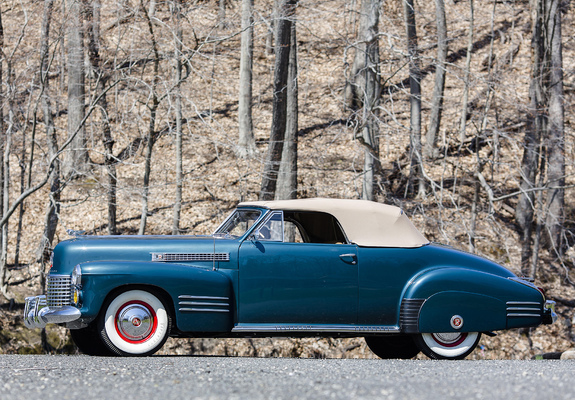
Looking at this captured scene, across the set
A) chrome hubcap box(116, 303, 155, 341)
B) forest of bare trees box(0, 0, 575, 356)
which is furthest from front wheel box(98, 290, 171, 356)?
forest of bare trees box(0, 0, 575, 356)

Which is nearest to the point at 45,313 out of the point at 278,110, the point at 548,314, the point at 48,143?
the point at 548,314

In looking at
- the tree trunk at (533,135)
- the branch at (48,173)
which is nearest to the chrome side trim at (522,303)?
the branch at (48,173)

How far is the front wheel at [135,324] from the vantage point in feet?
19.7

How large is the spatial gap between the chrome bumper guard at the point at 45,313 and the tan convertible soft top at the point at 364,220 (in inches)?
88.5

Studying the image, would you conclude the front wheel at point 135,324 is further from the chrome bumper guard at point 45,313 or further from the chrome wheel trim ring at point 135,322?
the chrome bumper guard at point 45,313

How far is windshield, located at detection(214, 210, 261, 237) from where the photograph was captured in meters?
7.12

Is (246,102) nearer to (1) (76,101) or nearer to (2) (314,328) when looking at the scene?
(1) (76,101)

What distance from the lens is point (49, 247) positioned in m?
12.6

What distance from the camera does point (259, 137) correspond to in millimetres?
19156

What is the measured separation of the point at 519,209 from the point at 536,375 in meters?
12.1

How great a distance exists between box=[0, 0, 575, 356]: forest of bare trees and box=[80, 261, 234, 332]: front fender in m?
5.85

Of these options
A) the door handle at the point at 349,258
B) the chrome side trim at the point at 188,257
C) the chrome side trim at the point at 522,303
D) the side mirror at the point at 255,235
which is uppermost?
the side mirror at the point at 255,235

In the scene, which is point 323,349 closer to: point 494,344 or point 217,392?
point 494,344

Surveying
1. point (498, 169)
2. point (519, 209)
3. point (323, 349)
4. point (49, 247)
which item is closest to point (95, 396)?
point (323, 349)
